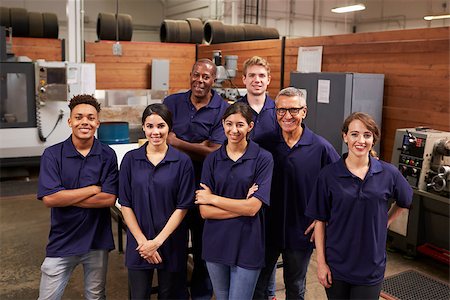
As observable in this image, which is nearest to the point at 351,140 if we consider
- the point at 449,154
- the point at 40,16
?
the point at 449,154

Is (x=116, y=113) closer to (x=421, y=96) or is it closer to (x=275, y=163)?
(x=421, y=96)

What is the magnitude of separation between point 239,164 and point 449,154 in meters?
2.19

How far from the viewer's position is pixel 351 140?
178cm

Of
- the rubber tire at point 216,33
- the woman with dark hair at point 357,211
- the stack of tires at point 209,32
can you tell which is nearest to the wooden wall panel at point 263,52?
the rubber tire at point 216,33

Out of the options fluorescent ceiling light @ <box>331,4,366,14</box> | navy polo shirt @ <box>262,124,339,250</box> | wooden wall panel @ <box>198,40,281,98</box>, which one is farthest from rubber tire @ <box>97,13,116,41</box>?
fluorescent ceiling light @ <box>331,4,366,14</box>

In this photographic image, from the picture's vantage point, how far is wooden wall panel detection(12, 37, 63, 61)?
6.53m

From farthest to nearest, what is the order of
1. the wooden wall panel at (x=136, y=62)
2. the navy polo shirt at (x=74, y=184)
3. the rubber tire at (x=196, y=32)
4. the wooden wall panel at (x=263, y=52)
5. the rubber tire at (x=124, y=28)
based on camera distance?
the rubber tire at (x=196, y=32) < the rubber tire at (x=124, y=28) < the wooden wall panel at (x=136, y=62) < the wooden wall panel at (x=263, y=52) < the navy polo shirt at (x=74, y=184)

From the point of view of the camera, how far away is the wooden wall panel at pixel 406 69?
12.1 feet

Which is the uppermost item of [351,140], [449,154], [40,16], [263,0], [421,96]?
[263,0]

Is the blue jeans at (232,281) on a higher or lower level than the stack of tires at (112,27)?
lower

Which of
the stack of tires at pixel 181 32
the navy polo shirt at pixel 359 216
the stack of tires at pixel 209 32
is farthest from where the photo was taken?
the stack of tires at pixel 181 32

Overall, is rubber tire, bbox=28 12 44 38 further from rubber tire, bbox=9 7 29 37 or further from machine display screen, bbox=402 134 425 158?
machine display screen, bbox=402 134 425 158

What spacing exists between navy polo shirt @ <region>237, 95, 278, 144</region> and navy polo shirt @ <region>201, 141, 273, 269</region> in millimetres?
264

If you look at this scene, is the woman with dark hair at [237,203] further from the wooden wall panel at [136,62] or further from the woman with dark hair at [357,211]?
the wooden wall panel at [136,62]
